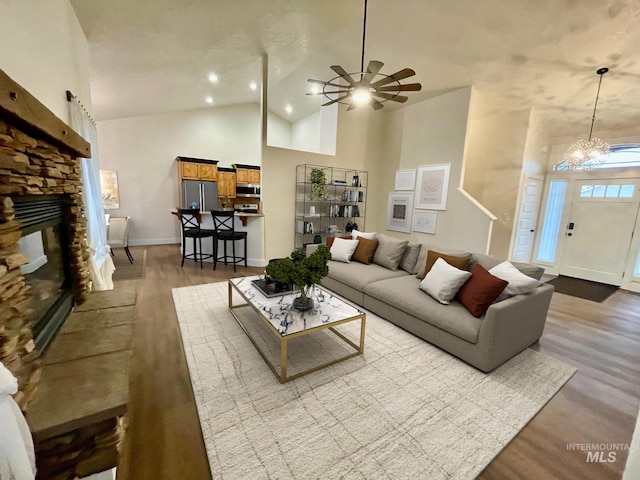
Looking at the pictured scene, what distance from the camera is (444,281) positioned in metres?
2.56

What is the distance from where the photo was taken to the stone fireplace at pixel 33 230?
42.0 inches

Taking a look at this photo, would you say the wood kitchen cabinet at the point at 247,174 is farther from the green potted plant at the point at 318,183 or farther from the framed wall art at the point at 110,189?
the green potted plant at the point at 318,183

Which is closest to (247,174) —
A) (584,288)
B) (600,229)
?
(584,288)

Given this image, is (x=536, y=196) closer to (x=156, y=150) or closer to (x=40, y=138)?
(x=40, y=138)

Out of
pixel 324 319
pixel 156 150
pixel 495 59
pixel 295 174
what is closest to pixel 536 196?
pixel 495 59

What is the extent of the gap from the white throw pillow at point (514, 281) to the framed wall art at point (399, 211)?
3224 mm

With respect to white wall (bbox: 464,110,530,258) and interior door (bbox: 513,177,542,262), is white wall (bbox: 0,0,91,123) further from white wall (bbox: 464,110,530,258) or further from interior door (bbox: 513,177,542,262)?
interior door (bbox: 513,177,542,262)

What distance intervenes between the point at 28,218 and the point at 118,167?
242 inches

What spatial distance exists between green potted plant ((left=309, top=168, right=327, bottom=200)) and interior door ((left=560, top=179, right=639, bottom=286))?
16.6 feet

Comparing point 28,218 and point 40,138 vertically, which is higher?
point 40,138

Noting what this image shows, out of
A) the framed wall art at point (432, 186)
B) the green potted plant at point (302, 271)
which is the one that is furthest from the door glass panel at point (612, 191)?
the green potted plant at point (302, 271)

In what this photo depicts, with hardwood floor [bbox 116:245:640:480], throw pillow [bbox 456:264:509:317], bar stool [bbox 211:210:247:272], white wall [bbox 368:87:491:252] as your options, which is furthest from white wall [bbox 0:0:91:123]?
white wall [bbox 368:87:491:252]

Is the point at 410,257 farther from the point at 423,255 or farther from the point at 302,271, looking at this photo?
the point at 302,271

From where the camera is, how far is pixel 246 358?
7.33 ft
